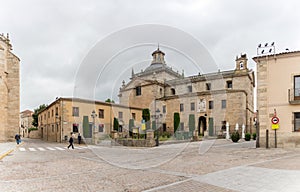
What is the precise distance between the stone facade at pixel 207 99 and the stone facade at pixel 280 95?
1689 cm

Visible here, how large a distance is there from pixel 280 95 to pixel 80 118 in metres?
22.8

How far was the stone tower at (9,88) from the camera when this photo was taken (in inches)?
1089

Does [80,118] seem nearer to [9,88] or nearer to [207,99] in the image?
[9,88]

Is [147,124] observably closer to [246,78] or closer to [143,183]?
[246,78]

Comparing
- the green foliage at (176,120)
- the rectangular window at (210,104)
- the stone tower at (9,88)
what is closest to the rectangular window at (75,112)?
the stone tower at (9,88)

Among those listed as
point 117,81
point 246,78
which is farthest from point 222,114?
point 117,81

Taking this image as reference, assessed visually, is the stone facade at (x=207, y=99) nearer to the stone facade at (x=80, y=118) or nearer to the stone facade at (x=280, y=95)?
the stone facade at (x=80, y=118)

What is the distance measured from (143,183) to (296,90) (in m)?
13.2

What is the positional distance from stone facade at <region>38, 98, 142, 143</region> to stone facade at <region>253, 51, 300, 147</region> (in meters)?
15.6

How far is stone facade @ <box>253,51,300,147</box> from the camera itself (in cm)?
1501

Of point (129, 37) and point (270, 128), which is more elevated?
point (129, 37)

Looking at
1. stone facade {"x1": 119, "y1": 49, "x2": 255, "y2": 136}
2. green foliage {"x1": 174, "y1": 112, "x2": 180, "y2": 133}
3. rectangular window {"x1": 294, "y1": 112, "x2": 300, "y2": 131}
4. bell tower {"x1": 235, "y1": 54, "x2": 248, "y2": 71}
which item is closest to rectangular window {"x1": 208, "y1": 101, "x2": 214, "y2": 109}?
stone facade {"x1": 119, "y1": 49, "x2": 255, "y2": 136}

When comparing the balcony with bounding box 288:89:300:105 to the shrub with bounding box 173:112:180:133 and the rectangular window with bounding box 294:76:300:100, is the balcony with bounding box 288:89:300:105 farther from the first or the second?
the shrub with bounding box 173:112:180:133

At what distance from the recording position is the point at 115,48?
30.0 ft
